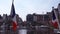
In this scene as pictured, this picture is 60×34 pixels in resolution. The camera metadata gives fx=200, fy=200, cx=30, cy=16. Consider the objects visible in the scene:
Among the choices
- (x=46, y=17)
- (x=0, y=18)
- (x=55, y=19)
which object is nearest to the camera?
(x=55, y=19)

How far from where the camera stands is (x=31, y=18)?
188 feet

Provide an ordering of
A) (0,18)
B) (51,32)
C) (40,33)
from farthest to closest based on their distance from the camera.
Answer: (0,18) → (40,33) → (51,32)

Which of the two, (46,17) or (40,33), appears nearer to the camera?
(40,33)

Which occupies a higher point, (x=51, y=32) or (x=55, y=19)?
(x=55, y=19)

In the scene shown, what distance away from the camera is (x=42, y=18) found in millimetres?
56781

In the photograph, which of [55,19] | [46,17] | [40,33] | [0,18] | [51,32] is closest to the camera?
[55,19]

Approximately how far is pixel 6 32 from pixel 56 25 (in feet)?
41.7

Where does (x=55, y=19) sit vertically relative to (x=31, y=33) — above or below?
above

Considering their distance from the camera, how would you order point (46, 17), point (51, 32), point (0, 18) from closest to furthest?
point (51, 32)
point (46, 17)
point (0, 18)

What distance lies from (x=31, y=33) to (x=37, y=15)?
32.4m

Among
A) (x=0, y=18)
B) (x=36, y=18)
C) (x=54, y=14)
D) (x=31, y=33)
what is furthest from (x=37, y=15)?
(x=54, y=14)

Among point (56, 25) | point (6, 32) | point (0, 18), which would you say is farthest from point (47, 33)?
point (0, 18)

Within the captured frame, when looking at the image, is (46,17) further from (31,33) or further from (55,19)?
(55,19)

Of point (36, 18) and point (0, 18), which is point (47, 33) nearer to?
point (36, 18)
